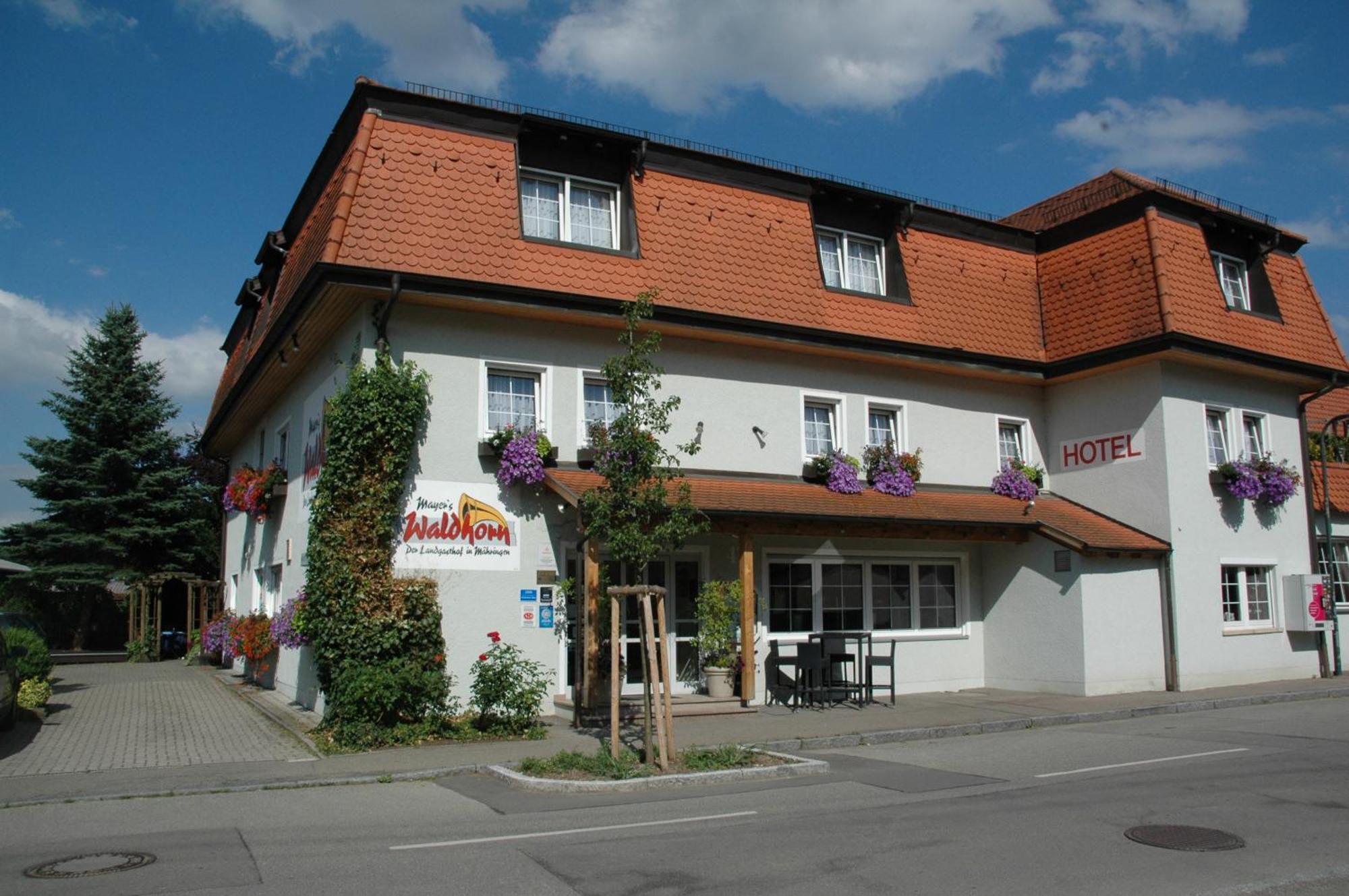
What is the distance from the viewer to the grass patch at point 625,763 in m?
10.1

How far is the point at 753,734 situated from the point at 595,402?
528 cm

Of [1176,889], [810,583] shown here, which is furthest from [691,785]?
[810,583]

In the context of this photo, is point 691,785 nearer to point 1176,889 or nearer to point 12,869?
point 1176,889

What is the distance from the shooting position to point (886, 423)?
18.4 metres

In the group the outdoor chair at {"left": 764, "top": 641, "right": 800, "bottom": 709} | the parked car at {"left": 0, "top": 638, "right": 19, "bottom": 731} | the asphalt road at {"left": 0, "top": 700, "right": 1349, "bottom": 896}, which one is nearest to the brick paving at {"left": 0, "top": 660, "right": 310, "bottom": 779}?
the parked car at {"left": 0, "top": 638, "right": 19, "bottom": 731}

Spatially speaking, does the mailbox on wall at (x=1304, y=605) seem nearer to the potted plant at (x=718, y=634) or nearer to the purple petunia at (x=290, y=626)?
the potted plant at (x=718, y=634)

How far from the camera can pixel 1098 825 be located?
25.5ft

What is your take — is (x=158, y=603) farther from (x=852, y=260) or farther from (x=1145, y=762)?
(x=1145, y=762)

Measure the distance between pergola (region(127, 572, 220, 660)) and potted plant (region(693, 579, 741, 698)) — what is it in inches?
721

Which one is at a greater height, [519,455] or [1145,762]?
[519,455]

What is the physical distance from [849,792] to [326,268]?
28.5 ft

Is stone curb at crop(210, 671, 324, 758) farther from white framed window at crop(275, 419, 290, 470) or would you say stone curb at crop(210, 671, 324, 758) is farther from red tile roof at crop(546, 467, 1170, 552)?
red tile roof at crop(546, 467, 1170, 552)

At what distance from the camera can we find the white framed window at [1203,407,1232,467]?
62.8 feet

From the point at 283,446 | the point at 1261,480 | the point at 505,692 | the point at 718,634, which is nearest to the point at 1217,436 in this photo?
the point at 1261,480
